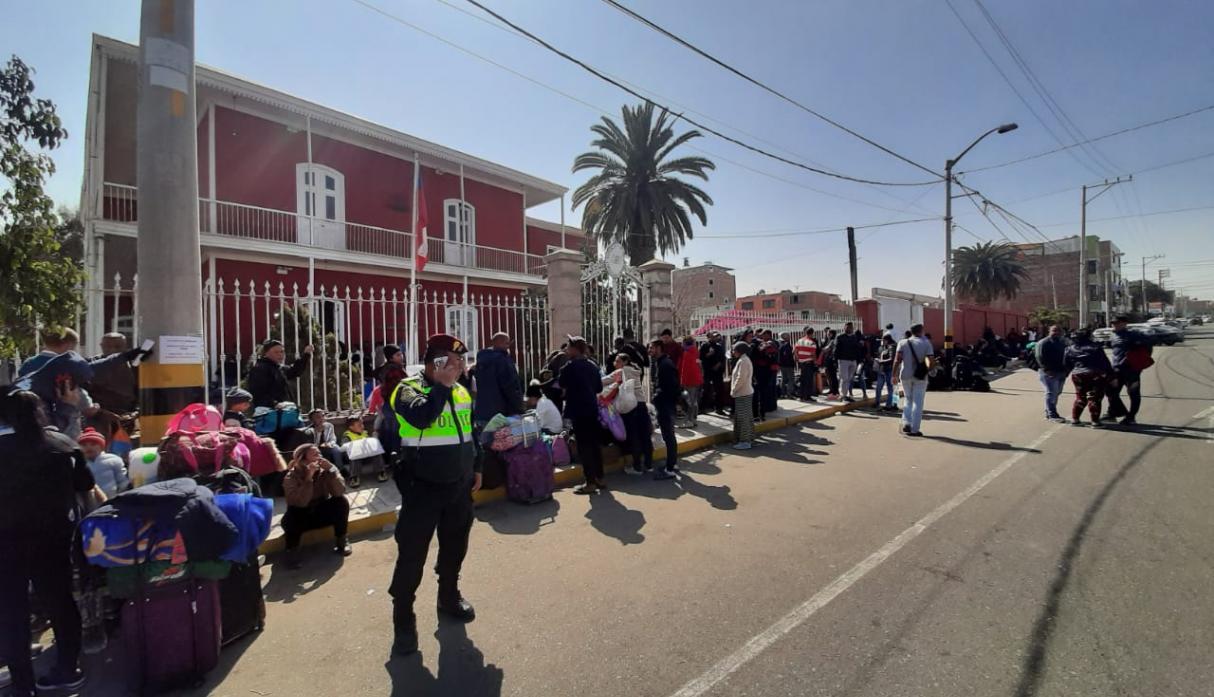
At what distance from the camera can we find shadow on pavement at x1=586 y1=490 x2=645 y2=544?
4711mm

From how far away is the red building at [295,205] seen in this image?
12656 mm

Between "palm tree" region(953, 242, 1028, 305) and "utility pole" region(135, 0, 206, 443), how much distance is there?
151 ft

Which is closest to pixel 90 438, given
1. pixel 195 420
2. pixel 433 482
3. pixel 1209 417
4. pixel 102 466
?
pixel 102 466

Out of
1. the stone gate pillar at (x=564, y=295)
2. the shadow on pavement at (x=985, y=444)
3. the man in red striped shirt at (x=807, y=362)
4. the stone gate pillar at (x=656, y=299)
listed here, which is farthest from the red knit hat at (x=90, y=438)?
the man in red striped shirt at (x=807, y=362)

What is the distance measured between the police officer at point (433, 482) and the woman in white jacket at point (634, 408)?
353 centimetres

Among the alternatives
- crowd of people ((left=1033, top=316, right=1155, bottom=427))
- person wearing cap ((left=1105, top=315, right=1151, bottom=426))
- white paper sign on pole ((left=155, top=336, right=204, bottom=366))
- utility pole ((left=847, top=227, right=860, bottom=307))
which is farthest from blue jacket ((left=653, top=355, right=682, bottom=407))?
utility pole ((left=847, top=227, right=860, bottom=307))

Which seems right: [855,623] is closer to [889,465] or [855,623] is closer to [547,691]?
[547,691]

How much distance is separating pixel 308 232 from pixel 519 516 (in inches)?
531

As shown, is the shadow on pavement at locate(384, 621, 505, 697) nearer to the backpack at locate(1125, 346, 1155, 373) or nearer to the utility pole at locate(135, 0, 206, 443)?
the utility pole at locate(135, 0, 206, 443)

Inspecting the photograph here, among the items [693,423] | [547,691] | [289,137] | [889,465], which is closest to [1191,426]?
[889,465]

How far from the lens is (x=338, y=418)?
683cm

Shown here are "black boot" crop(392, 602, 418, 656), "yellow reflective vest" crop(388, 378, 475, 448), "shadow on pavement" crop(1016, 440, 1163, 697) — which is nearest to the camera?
"shadow on pavement" crop(1016, 440, 1163, 697)

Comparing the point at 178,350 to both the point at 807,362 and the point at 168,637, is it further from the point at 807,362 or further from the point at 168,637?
the point at 807,362

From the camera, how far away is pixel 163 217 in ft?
14.3
